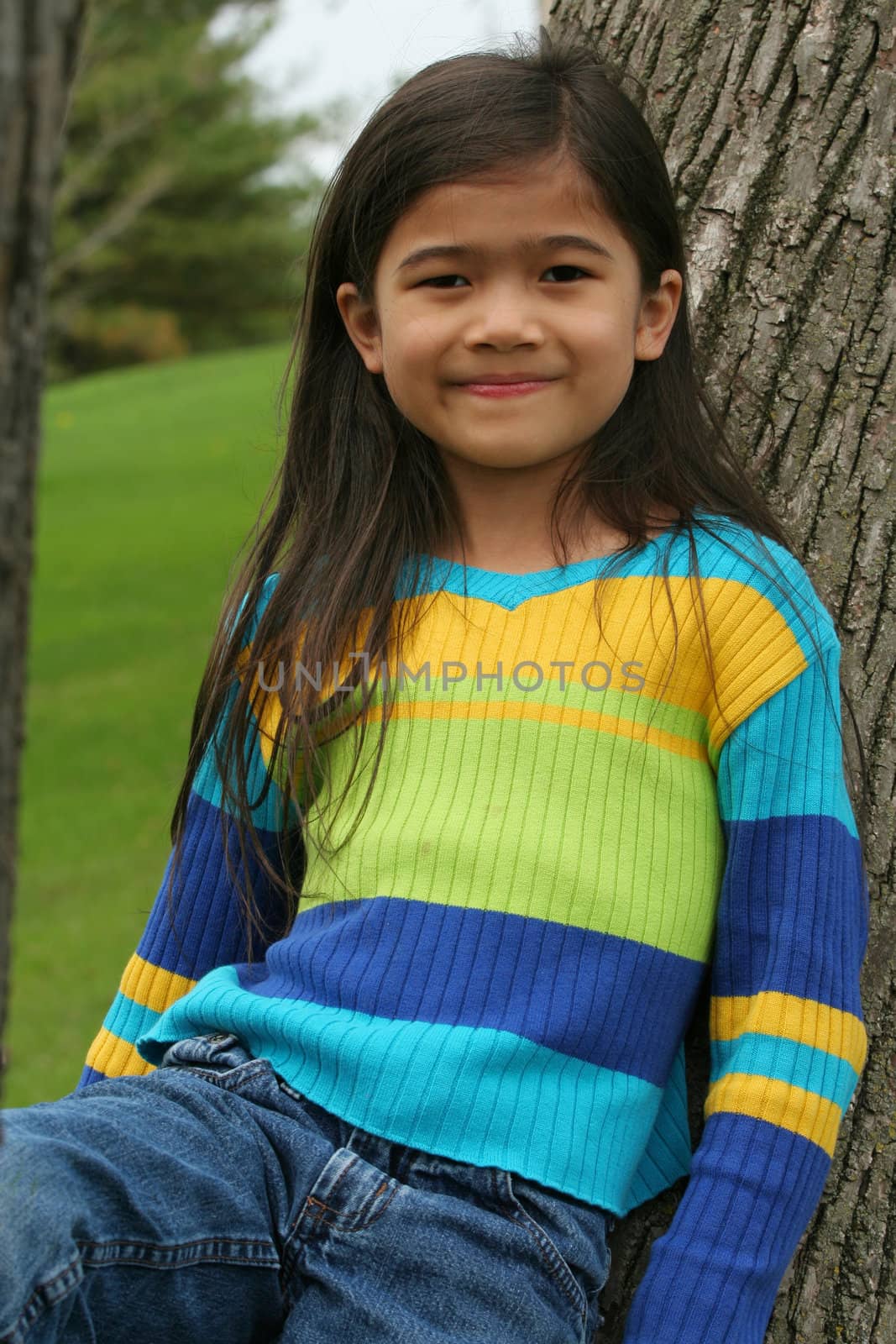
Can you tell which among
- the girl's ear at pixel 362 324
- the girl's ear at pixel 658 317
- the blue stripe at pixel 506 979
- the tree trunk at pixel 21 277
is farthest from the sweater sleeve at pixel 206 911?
the tree trunk at pixel 21 277

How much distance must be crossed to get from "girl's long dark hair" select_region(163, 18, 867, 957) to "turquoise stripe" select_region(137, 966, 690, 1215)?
0.28 metres

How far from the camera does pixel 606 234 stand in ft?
6.25

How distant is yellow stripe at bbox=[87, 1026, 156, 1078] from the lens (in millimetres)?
2027

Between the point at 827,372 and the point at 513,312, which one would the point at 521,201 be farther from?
the point at 827,372

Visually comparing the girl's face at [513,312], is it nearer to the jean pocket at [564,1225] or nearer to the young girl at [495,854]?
the young girl at [495,854]

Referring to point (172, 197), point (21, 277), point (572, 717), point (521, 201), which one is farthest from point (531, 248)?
point (172, 197)

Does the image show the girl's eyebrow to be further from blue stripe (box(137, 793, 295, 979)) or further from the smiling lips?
blue stripe (box(137, 793, 295, 979))

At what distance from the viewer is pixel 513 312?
6.07 feet

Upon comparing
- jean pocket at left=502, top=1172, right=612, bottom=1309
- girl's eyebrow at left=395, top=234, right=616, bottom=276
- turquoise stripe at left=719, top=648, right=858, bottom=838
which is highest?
girl's eyebrow at left=395, top=234, right=616, bottom=276

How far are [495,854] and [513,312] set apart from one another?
0.63 metres

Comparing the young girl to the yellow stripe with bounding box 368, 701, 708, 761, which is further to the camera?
the yellow stripe with bounding box 368, 701, 708, 761

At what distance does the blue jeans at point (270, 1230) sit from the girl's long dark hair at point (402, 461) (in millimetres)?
413

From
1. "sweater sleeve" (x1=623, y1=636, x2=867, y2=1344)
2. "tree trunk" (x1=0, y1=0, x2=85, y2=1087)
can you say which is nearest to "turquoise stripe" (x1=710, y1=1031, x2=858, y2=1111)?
"sweater sleeve" (x1=623, y1=636, x2=867, y2=1344)

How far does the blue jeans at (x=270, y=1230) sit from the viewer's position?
1.50m
